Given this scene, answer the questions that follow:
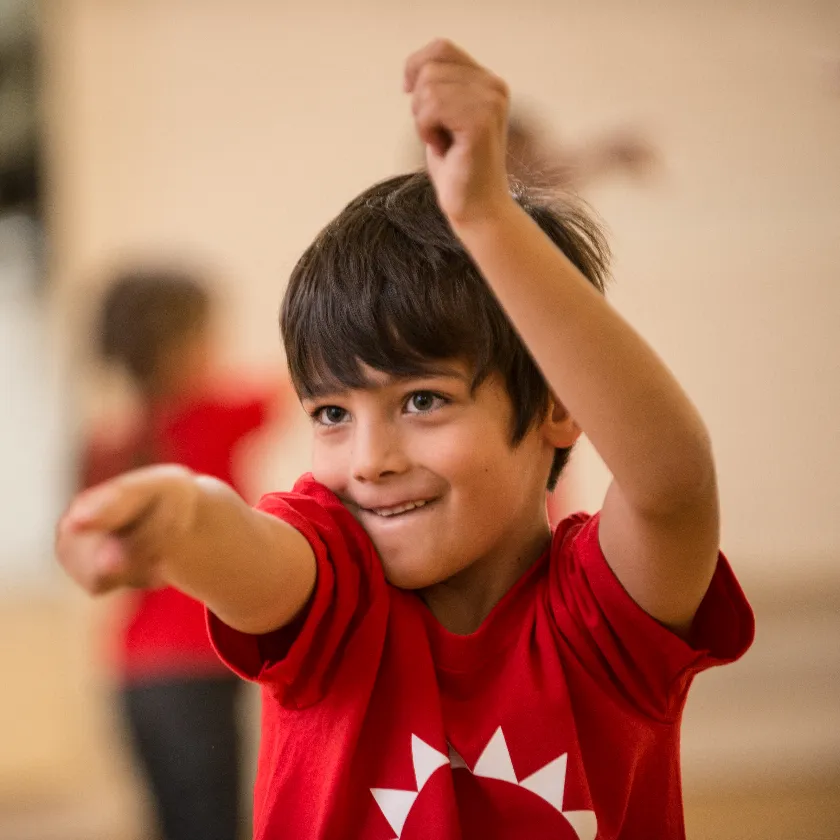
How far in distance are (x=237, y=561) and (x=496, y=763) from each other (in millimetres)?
230

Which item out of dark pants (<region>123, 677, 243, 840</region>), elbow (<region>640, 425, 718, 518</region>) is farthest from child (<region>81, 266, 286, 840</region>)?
elbow (<region>640, 425, 718, 518</region>)

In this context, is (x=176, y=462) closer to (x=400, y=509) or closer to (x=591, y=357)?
(x=400, y=509)

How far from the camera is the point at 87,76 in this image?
107 inches

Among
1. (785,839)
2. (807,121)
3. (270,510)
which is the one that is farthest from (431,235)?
(807,121)

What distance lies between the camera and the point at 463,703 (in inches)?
29.1

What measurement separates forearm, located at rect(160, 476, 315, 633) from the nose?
0.06 meters

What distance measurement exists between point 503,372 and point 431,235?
11 centimetres

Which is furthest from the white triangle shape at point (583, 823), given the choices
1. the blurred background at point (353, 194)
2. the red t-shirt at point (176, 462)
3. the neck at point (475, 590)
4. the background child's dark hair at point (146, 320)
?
the blurred background at point (353, 194)

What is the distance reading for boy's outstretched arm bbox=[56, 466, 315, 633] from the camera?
47 centimetres

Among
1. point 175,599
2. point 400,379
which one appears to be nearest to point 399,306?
point 400,379

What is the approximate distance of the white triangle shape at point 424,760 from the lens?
0.70 meters

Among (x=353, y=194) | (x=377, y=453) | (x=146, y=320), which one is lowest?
(x=377, y=453)

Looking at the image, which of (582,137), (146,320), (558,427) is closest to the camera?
(558,427)

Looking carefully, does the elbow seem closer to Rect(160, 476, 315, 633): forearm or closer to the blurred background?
Rect(160, 476, 315, 633): forearm
